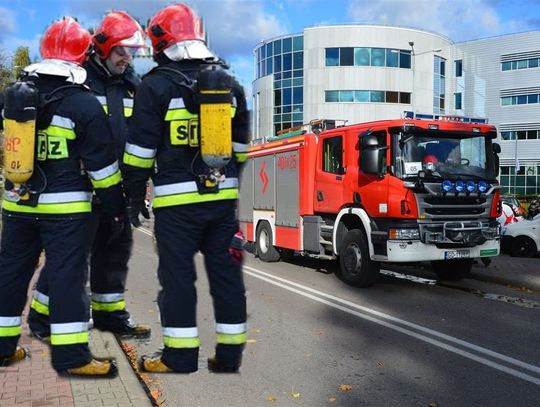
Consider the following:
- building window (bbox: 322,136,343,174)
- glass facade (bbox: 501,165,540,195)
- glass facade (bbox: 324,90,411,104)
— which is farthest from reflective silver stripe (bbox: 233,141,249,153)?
glass facade (bbox: 501,165,540,195)

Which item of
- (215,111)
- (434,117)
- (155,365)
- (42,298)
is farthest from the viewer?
(434,117)

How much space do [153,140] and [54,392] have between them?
8.35 feet

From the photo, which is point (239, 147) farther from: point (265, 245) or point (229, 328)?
point (265, 245)

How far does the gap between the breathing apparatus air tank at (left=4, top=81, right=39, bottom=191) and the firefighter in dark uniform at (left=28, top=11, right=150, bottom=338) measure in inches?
14.1

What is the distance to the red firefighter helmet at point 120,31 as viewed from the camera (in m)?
2.40

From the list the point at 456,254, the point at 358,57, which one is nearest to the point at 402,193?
the point at 456,254

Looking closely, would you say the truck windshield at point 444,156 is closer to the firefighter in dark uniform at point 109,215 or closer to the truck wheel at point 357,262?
the truck wheel at point 357,262

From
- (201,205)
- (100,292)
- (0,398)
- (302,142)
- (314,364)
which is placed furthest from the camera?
(302,142)

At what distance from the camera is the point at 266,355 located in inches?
247

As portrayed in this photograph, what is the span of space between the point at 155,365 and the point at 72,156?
1.08 metres

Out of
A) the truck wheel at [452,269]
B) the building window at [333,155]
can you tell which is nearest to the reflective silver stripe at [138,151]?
the building window at [333,155]

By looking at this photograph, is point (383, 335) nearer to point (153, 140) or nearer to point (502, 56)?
point (153, 140)

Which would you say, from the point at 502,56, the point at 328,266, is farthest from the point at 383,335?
the point at 502,56

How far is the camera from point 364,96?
152 feet
